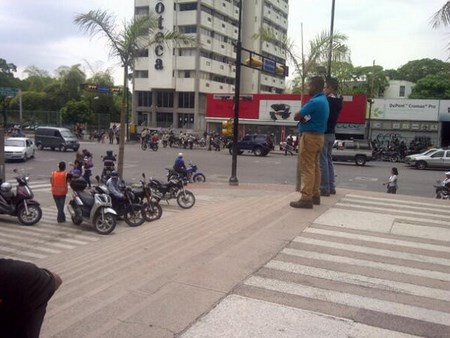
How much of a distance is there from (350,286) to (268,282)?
0.75 m

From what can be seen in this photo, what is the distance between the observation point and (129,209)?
1055cm

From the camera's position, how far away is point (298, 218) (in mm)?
6738

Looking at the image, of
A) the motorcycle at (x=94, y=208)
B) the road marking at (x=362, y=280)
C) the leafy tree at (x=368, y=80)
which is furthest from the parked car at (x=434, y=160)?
the leafy tree at (x=368, y=80)

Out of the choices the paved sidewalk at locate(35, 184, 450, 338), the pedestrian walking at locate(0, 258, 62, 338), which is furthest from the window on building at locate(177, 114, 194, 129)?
the pedestrian walking at locate(0, 258, 62, 338)

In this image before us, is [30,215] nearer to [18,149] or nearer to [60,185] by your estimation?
[60,185]

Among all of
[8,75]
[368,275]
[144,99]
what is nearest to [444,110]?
[144,99]

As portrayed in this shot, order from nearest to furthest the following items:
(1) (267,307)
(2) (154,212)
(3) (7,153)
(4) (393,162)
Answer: (1) (267,307) < (2) (154,212) < (3) (7,153) < (4) (393,162)

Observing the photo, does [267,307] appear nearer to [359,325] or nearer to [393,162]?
[359,325]

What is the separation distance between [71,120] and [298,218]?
5439 centimetres

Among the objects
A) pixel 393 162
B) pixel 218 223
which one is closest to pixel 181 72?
pixel 393 162

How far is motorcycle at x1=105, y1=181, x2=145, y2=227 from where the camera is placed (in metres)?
10.5

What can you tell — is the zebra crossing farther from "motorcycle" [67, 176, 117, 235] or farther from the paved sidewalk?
"motorcycle" [67, 176, 117, 235]

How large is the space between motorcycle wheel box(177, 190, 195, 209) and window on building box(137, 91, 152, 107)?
51.4 metres

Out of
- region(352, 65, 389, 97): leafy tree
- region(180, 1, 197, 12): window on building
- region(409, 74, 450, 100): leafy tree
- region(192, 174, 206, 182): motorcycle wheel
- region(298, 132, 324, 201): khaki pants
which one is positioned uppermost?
region(180, 1, 197, 12): window on building
